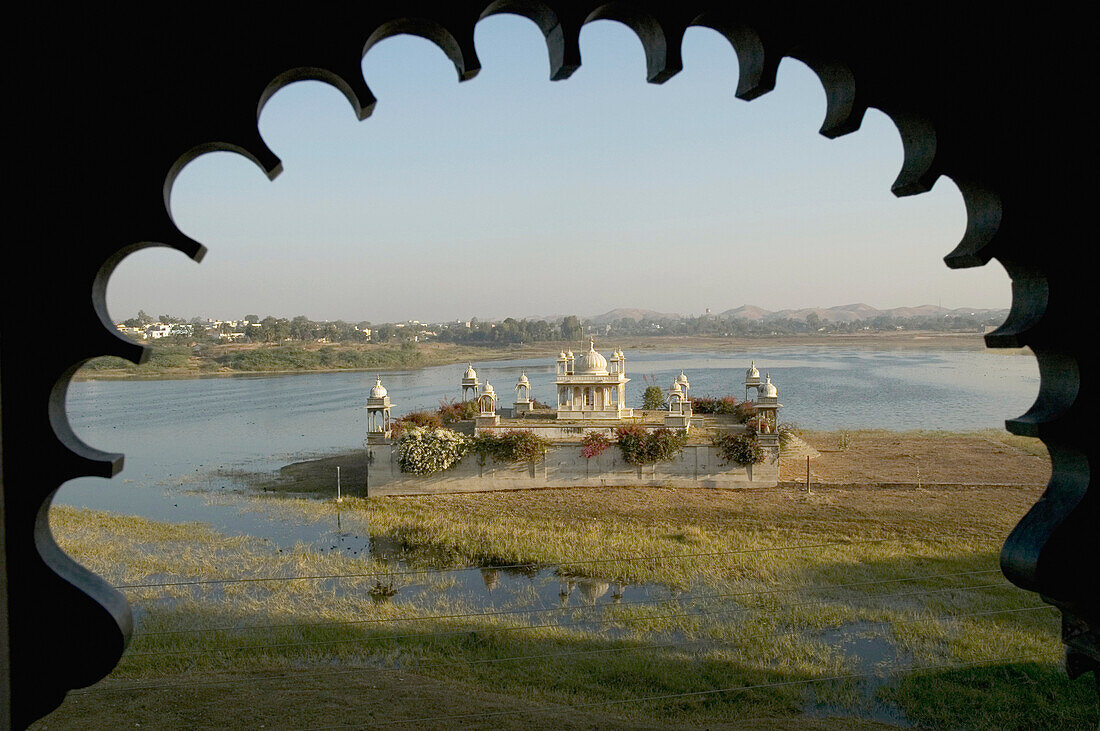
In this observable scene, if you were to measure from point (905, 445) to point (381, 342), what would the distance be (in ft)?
207

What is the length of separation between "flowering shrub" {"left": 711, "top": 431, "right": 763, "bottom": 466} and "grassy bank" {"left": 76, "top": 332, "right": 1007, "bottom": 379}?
28.7 meters

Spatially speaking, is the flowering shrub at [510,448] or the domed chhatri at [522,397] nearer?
the flowering shrub at [510,448]

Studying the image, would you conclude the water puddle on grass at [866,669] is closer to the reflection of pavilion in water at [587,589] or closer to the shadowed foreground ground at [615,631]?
the shadowed foreground ground at [615,631]

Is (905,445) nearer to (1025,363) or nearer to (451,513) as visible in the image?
(451,513)

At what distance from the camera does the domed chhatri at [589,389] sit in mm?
17656

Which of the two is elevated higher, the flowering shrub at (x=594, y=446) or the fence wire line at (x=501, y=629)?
the flowering shrub at (x=594, y=446)

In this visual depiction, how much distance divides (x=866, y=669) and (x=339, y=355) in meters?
64.0

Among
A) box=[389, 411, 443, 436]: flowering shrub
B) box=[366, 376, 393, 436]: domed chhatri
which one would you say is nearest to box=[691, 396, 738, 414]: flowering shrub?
box=[389, 411, 443, 436]: flowering shrub

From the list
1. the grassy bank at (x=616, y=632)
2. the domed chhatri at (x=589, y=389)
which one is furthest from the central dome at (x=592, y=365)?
the grassy bank at (x=616, y=632)

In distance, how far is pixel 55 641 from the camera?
1473 mm

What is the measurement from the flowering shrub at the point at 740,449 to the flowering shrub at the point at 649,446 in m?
0.75

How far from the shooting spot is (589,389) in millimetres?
17953

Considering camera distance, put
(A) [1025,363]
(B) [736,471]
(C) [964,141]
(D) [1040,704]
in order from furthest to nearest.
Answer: (A) [1025,363] < (B) [736,471] < (D) [1040,704] < (C) [964,141]

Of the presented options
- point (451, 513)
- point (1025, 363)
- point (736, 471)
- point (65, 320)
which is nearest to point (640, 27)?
point (65, 320)
